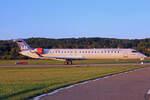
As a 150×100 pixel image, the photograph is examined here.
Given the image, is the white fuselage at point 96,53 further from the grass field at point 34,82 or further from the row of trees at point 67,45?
the row of trees at point 67,45

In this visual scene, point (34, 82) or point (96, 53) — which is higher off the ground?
point (96, 53)

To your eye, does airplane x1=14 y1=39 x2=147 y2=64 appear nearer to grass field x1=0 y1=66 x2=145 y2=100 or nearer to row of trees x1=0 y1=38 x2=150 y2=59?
grass field x1=0 y1=66 x2=145 y2=100

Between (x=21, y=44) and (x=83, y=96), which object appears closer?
(x=83, y=96)

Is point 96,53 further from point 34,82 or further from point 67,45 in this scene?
point 67,45

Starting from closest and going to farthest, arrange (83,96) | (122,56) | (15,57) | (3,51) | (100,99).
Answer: (100,99) < (83,96) < (122,56) < (15,57) < (3,51)

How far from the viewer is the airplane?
44094 millimetres

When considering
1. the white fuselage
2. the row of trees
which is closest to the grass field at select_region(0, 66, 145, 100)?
the white fuselage

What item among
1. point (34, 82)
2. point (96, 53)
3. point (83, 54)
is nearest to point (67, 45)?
point (83, 54)

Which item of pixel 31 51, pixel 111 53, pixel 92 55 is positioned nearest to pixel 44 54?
pixel 31 51

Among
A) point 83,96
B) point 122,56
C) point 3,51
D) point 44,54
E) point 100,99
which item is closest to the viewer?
point 100,99

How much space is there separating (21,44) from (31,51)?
2.89 meters

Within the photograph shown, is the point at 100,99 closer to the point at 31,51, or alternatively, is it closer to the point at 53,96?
the point at 53,96

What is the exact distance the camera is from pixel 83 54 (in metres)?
46.0

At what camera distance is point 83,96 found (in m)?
10.2
